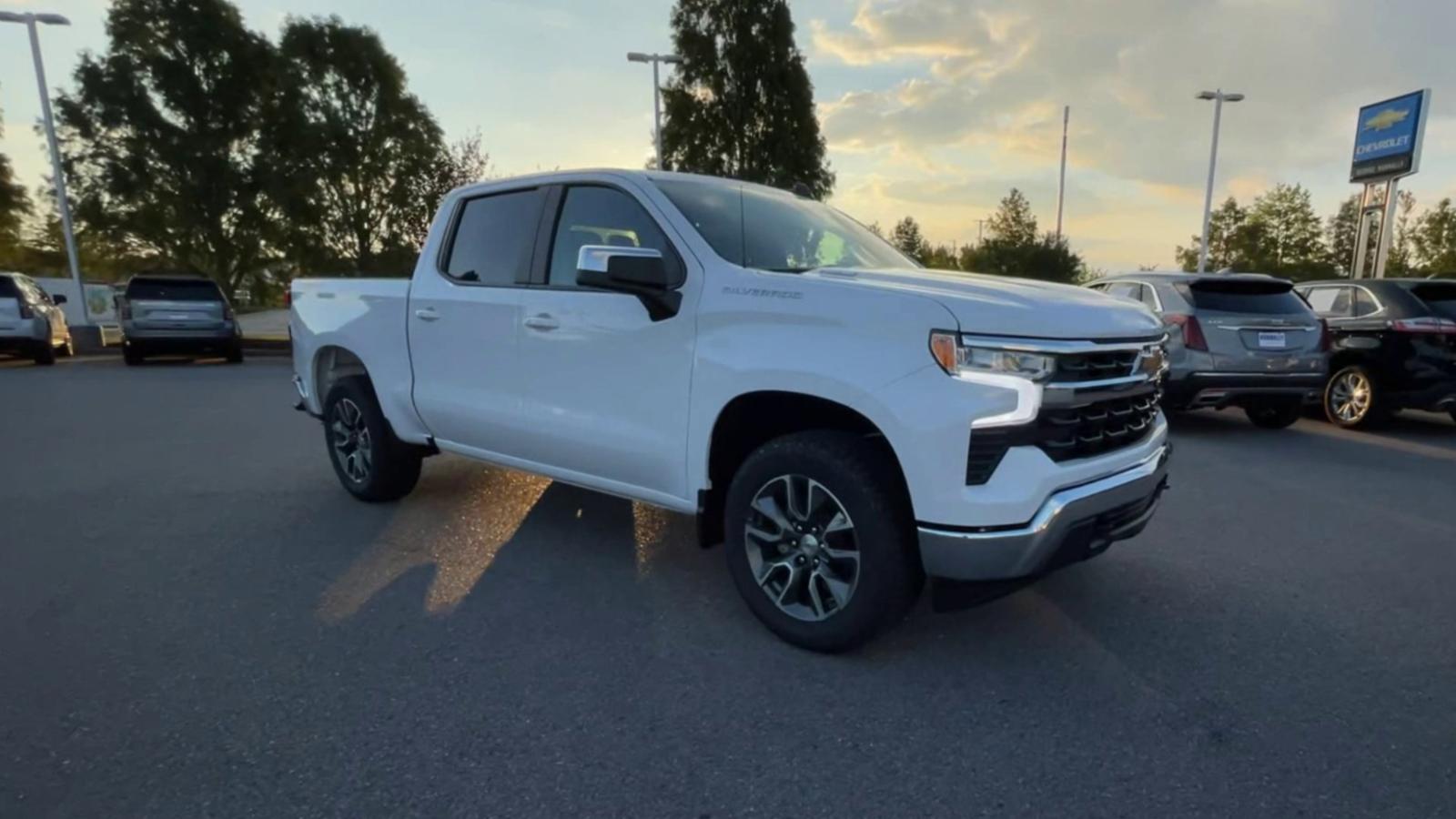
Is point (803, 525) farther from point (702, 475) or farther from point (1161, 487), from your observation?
point (1161, 487)

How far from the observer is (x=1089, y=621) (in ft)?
11.0

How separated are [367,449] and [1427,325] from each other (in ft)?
31.4

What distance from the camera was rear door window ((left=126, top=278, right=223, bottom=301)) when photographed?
1442 cm

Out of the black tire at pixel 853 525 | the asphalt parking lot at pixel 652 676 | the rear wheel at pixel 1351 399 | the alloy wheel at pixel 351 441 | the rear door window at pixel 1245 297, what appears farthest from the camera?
the rear wheel at pixel 1351 399

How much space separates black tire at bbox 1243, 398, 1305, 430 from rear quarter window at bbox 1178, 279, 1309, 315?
96 centimetres

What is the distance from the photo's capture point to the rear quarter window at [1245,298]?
7.58 meters

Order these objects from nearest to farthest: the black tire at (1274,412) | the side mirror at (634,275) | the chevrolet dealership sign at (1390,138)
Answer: the side mirror at (634,275)
the black tire at (1274,412)
the chevrolet dealership sign at (1390,138)

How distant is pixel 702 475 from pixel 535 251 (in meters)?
1.57

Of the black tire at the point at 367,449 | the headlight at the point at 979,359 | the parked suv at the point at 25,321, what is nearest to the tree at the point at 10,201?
the parked suv at the point at 25,321

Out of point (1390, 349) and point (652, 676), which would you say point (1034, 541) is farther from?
point (1390, 349)

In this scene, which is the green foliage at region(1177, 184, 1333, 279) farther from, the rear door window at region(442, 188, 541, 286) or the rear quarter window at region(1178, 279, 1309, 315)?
the rear door window at region(442, 188, 541, 286)

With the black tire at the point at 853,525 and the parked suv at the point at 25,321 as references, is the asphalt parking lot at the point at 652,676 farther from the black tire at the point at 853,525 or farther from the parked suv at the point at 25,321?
the parked suv at the point at 25,321

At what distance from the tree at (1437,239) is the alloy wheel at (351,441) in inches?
2160

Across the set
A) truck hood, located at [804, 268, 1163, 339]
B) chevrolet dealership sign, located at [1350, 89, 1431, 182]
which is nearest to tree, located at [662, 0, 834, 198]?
chevrolet dealership sign, located at [1350, 89, 1431, 182]
